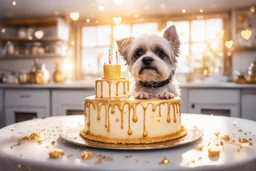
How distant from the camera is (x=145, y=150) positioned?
108 cm

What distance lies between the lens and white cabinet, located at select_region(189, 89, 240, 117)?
12.0 feet

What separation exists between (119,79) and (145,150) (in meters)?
0.42

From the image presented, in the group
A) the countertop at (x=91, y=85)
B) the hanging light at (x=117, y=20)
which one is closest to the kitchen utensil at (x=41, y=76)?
the countertop at (x=91, y=85)

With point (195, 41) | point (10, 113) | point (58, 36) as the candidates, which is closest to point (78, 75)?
point (58, 36)

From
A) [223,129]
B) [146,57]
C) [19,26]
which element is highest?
[19,26]

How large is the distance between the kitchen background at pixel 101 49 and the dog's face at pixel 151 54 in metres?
2.14

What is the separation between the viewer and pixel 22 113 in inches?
176

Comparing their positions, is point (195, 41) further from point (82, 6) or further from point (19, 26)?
→ point (19, 26)

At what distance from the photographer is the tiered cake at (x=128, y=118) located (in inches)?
48.2

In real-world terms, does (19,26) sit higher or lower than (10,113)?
higher

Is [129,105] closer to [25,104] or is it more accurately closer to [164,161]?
[164,161]

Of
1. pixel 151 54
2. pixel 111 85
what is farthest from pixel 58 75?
pixel 111 85

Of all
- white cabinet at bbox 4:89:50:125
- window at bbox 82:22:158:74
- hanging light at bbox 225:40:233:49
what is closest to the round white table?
white cabinet at bbox 4:89:50:125

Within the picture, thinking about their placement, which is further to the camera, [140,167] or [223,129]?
[223,129]
